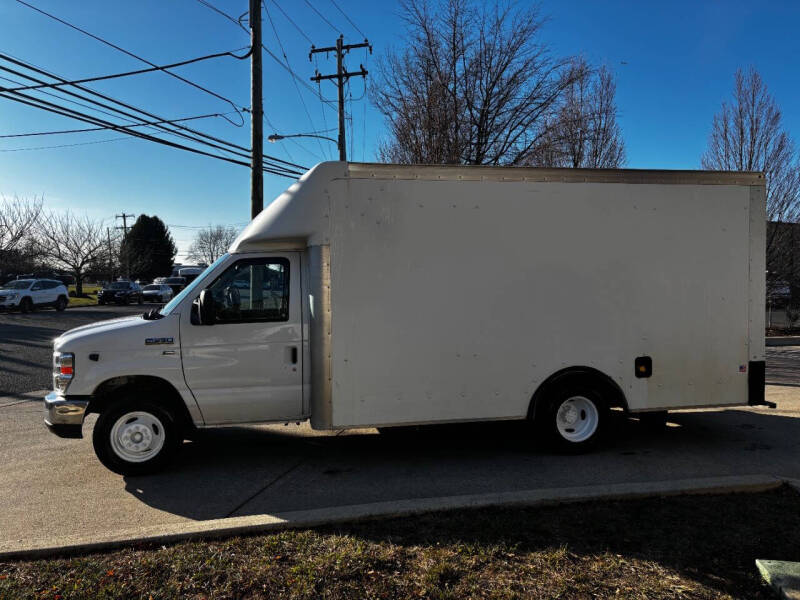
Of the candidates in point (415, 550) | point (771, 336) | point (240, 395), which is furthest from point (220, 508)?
point (771, 336)

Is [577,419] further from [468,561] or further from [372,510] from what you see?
[468,561]

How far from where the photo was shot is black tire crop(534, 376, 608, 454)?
17.7ft

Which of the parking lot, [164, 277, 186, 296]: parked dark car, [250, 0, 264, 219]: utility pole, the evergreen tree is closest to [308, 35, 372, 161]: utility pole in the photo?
[250, 0, 264, 219]: utility pole

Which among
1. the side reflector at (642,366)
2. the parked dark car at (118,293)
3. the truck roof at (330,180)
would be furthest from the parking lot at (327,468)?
the parked dark car at (118,293)

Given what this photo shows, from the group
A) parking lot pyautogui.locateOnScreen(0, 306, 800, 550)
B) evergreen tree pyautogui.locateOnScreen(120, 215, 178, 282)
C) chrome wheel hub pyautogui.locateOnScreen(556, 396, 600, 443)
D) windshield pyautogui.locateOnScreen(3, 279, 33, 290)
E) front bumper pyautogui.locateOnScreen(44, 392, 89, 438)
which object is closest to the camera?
parking lot pyautogui.locateOnScreen(0, 306, 800, 550)

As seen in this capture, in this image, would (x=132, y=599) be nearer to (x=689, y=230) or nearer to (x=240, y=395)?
(x=240, y=395)

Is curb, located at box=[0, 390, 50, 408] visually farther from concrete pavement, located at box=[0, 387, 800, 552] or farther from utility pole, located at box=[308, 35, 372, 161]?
utility pole, located at box=[308, 35, 372, 161]

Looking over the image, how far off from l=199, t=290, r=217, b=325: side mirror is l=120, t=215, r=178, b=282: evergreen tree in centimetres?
5904

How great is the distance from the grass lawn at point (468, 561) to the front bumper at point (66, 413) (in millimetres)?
1744

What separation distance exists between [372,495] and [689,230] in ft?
13.0

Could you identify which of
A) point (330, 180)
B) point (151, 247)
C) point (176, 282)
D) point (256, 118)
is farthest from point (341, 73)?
point (151, 247)

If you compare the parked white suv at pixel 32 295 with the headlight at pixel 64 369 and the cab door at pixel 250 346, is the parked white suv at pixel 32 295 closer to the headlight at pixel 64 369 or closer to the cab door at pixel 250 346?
the headlight at pixel 64 369

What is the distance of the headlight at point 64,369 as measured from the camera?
494 centimetres

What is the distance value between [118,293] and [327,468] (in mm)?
36220
